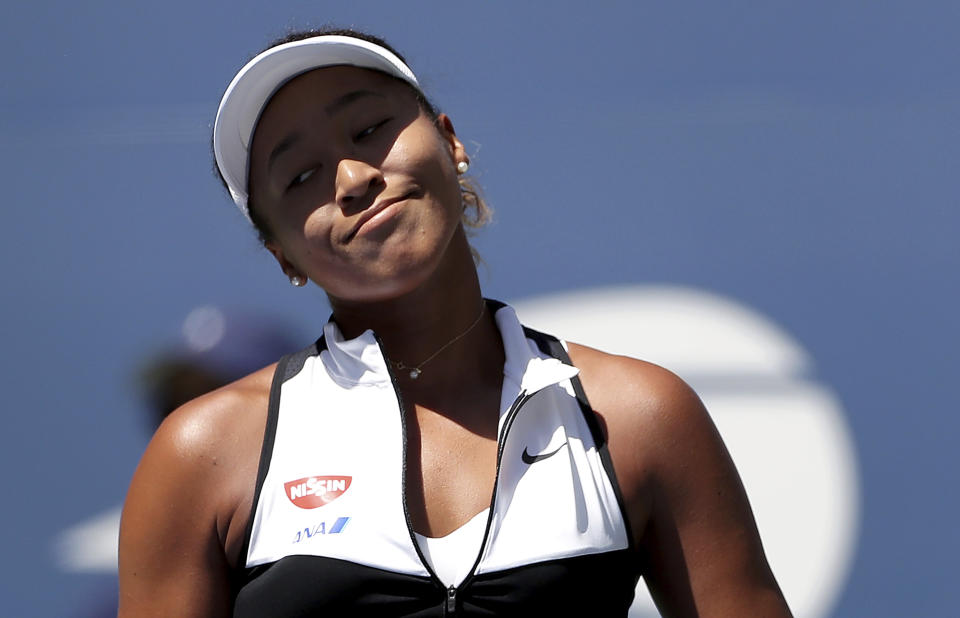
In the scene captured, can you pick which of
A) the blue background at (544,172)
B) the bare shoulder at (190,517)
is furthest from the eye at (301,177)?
the blue background at (544,172)

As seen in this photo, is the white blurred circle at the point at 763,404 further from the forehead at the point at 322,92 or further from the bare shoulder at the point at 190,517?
the bare shoulder at the point at 190,517

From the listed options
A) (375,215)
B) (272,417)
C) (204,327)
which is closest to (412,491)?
(272,417)

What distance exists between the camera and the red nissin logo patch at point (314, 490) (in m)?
1.02

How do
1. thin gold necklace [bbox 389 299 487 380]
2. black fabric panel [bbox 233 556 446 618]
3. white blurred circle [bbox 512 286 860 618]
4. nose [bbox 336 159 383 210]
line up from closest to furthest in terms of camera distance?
black fabric panel [bbox 233 556 446 618], nose [bbox 336 159 383 210], thin gold necklace [bbox 389 299 487 380], white blurred circle [bbox 512 286 860 618]

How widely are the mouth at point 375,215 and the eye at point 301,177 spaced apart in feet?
0.30

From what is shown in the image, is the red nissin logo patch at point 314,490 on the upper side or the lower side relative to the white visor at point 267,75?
lower

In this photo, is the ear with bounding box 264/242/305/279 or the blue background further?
the blue background

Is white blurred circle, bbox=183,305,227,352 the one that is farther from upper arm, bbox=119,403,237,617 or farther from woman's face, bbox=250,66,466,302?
upper arm, bbox=119,403,237,617

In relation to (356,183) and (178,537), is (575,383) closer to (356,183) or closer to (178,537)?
(356,183)

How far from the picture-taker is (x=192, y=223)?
6.13ft

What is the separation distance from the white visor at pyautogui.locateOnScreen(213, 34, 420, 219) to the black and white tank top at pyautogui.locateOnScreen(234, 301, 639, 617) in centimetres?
26

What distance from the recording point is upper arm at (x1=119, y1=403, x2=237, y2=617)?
3.42ft

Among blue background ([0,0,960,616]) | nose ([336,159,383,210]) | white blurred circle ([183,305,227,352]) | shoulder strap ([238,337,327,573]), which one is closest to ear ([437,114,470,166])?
nose ([336,159,383,210])

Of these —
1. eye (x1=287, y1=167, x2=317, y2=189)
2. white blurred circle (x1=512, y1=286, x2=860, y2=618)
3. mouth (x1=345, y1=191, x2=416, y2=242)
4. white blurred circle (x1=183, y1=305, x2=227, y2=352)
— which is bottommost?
white blurred circle (x1=512, y1=286, x2=860, y2=618)
